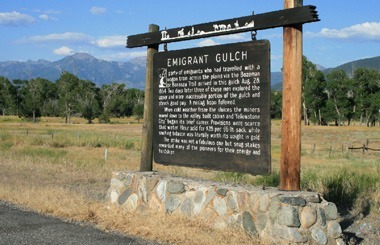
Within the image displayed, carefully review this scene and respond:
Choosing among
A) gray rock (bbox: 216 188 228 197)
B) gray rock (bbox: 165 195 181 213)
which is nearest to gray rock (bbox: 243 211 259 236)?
gray rock (bbox: 216 188 228 197)

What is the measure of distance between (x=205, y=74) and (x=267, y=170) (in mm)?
2039

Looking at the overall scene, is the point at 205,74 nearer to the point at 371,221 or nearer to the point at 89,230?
the point at 89,230

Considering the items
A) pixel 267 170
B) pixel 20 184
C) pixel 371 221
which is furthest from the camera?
pixel 20 184

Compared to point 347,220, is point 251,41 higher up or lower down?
higher up

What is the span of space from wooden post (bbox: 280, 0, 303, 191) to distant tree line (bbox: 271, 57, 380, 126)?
282ft

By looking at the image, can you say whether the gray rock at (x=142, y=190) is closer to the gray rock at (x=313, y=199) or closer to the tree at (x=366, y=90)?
the gray rock at (x=313, y=199)

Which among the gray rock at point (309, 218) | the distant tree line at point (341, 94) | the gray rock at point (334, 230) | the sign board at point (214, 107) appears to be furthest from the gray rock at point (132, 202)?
the distant tree line at point (341, 94)

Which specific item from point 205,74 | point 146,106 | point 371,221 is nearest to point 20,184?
point 146,106

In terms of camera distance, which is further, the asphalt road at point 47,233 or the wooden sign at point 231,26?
the wooden sign at point 231,26

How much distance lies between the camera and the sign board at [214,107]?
7.73 metres

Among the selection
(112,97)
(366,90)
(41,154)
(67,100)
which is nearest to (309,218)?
(41,154)

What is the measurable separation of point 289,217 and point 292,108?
1.57 m

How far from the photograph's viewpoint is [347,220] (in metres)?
9.69

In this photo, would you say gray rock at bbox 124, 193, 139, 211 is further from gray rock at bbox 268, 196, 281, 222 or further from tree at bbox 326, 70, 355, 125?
tree at bbox 326, 70, 355, 125
